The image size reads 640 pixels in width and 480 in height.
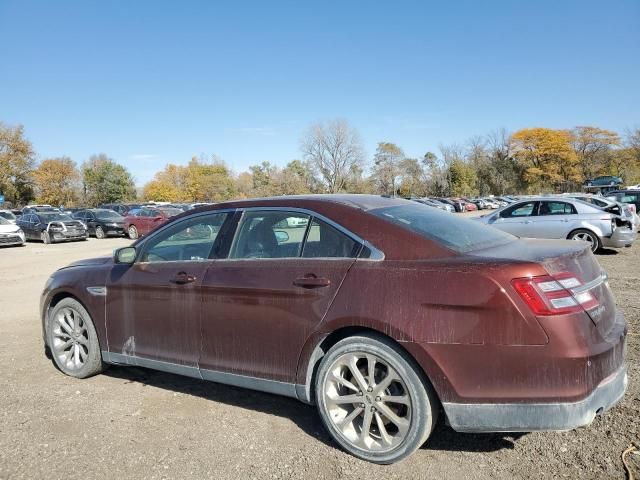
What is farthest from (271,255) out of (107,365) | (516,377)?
(107,365)

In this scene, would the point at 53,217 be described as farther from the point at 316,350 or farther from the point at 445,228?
the point at 445,228

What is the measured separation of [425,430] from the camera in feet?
9.52

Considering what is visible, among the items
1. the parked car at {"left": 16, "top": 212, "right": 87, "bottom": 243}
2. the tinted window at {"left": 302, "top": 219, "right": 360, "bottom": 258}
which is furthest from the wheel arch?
the parked car at {"left": 16, "top": 212, "right": 87, "bottom": 243}

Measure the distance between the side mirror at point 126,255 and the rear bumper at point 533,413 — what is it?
2.86 m

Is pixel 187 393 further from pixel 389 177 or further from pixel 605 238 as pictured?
pixel 389 177

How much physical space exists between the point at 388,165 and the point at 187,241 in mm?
93439

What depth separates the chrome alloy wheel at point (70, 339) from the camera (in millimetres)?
4703

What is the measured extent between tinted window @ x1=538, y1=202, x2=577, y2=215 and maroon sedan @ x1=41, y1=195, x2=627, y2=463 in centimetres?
1056

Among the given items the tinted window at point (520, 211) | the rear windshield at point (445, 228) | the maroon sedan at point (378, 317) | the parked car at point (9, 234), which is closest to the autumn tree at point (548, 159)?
the tinted window at point (520, 211)

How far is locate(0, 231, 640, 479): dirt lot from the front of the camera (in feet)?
9.81

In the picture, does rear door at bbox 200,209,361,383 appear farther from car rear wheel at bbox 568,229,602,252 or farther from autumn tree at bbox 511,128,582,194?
autumn tree at bbox 511,128,582,194

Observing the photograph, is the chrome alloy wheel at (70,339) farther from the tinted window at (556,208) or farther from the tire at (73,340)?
the tinted window at (556,208)

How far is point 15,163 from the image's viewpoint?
230 ft

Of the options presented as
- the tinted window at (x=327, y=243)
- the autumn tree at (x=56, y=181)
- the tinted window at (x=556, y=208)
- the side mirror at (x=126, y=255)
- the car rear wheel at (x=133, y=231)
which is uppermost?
the autumn tree at (x=56, y=181)
